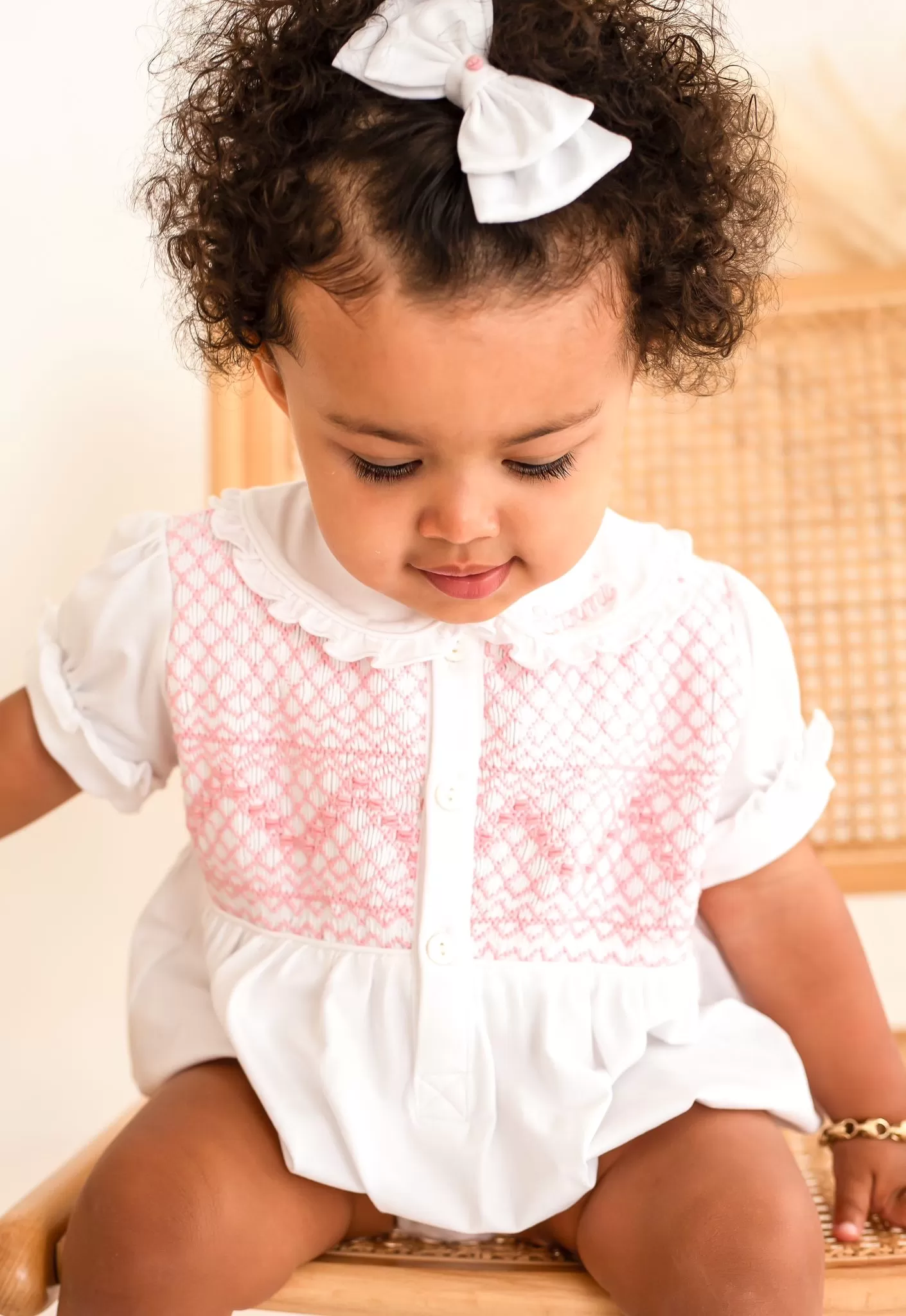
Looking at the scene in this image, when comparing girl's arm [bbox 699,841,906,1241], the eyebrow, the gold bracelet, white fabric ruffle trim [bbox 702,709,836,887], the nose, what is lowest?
the gold bracelet

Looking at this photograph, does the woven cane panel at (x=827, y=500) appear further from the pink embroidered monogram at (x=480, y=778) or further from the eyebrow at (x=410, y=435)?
the eyebrow at (x=410, y=435)

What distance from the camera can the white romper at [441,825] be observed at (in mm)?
772

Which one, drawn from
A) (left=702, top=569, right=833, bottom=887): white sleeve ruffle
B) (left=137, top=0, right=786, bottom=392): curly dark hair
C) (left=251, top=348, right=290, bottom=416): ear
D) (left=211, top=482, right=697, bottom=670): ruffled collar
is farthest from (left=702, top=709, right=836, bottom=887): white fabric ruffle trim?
(left=251, top=348, right=290, bottom=416): ear

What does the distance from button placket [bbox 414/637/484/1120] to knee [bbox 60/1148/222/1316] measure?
0.42 feet

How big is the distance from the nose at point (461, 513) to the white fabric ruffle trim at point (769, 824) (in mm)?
254

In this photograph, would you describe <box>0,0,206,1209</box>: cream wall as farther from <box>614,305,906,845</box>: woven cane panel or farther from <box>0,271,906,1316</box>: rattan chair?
<box>614,305,906,845</box>: woven cane panel

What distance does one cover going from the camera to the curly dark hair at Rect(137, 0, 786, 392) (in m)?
0.65

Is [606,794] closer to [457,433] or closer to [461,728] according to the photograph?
[461,728]

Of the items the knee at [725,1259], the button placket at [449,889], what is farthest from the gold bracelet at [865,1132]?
the button placket at [449,889]

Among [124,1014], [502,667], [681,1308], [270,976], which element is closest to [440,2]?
[502,667]

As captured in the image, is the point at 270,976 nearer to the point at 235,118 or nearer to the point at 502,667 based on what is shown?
the point at 502,667

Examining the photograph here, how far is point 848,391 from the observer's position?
117 centimetres

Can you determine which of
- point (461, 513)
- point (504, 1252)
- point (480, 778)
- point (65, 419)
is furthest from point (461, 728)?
point (65, 419)

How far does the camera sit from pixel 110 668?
0.82 m
